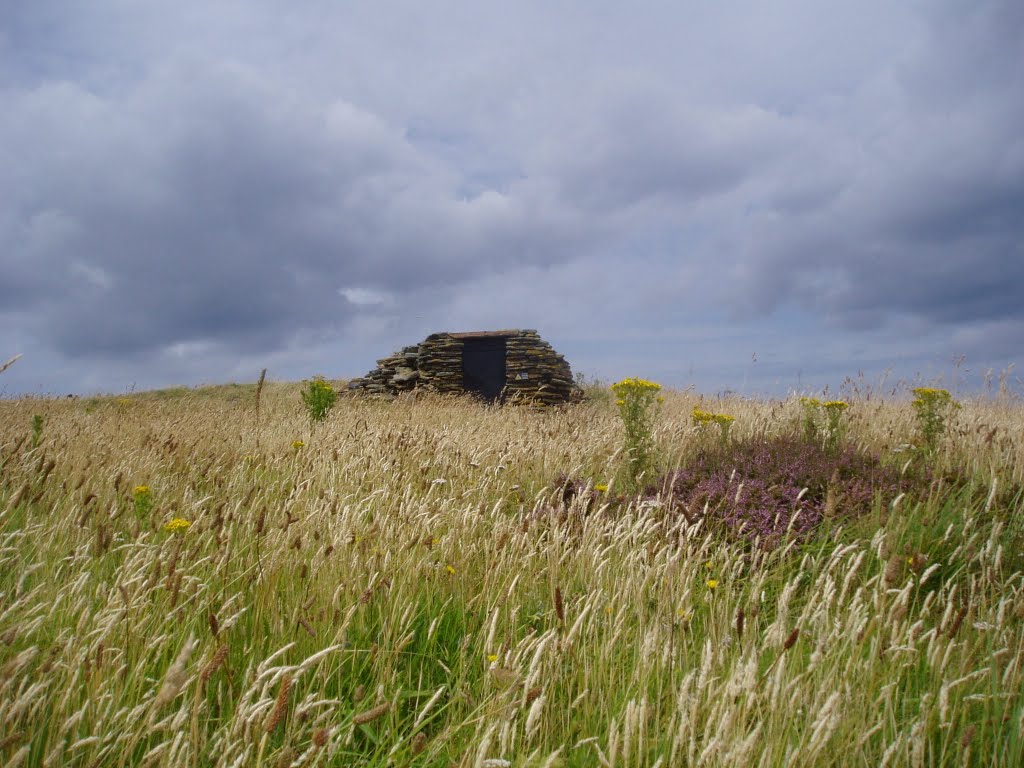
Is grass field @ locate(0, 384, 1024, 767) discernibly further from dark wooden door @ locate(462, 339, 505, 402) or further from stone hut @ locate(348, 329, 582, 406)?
dark wooden door @ locate(462, 339, 505, 402)

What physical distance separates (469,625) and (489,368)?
625 inches

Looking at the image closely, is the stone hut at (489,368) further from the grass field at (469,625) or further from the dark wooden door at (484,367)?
the grass field at (469,625)

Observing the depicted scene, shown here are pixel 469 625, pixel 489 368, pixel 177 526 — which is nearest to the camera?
pixel 469 625

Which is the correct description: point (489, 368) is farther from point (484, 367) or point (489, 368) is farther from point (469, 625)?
point (469, 625)

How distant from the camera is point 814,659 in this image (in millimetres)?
1926

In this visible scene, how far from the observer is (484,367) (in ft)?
61.7

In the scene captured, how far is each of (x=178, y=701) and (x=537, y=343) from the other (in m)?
16.7

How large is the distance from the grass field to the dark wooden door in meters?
12.2

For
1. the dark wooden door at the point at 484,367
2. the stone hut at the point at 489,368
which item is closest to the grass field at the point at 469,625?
the stone hut at the point at 489,368

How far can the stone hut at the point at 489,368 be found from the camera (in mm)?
18109

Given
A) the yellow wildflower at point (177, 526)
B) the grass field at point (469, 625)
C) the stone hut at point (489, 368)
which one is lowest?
the grass field at point (469, 625)

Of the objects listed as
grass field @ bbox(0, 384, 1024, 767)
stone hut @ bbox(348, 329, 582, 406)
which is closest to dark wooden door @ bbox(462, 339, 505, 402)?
stone hut @ bbox(348, 329, 582, 406)

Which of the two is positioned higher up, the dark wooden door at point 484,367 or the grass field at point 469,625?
the dark wooden door at point 484,367

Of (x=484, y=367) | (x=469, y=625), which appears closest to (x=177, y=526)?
(x=469, y=625)
